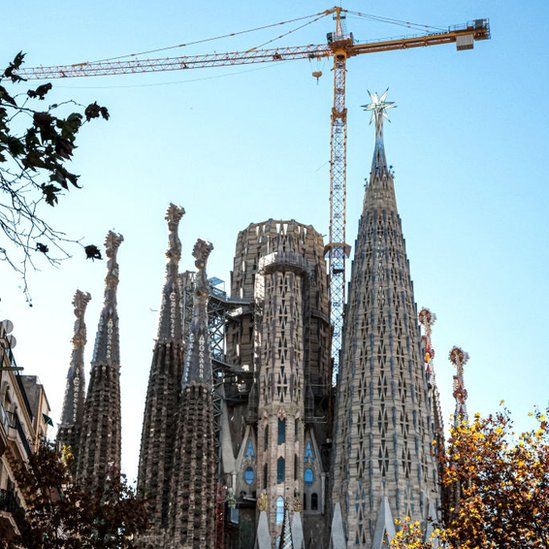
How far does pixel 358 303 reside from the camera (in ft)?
268

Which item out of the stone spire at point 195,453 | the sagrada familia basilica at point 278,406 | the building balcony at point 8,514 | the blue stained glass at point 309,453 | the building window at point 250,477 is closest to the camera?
the building balcony at point 8,514

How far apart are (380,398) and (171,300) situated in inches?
592

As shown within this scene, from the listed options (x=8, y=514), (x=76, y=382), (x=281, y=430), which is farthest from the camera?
(x=281, y=430)

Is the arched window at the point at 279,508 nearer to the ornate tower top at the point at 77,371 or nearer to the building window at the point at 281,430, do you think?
the building window at the point at 281,430

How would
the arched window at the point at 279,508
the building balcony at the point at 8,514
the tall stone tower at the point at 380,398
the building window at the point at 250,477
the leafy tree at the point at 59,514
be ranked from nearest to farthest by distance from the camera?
the building balcony at the point at 8,514, the leafy tree at the point at 59,514, the tall stone tower at the point at 380,398, the arched window at the point at 279,508, the building window at the point at 250,477

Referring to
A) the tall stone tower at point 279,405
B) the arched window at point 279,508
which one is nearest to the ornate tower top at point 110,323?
the tall stone tower at point 279,405

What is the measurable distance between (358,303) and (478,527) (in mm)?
53478

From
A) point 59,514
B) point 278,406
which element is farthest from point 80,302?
point 59,514

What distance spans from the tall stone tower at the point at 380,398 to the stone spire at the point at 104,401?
1473cm

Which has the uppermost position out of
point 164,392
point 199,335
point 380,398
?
point 199,335

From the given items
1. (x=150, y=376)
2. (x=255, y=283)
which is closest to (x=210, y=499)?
(x=150, y=376)

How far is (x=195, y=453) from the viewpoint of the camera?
223ft

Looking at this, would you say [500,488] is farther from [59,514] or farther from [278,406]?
A: [278,406]

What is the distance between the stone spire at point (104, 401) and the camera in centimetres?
7088
